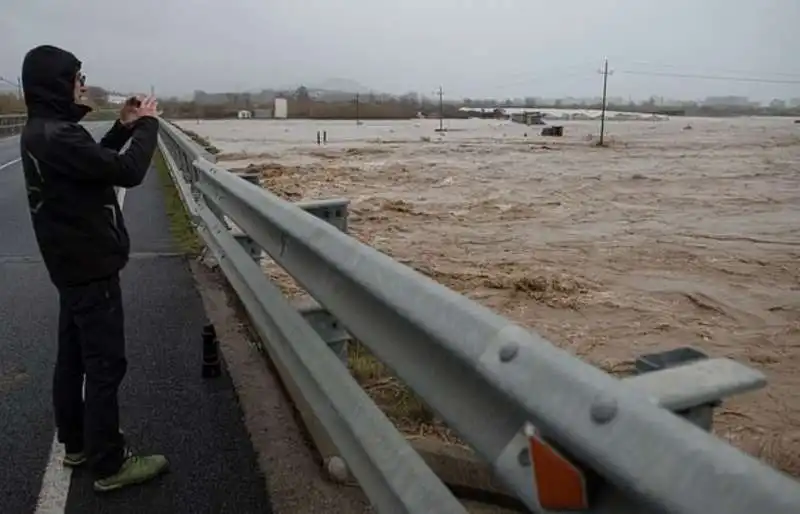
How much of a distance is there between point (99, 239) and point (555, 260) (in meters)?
7.42

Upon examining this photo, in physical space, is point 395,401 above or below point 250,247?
below

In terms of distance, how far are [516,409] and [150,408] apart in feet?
10.7

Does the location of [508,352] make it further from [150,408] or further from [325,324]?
[150,408]

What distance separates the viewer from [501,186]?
20016 millimetres

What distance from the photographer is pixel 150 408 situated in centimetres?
421

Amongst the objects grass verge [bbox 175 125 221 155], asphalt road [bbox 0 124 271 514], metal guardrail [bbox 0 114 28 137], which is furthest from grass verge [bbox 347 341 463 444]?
metal guardrail [bbox 0 114 28 137]

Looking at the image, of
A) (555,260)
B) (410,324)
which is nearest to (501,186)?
(555,260)

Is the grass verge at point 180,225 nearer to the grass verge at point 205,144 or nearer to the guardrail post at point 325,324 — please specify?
the grass verge at point 205,144

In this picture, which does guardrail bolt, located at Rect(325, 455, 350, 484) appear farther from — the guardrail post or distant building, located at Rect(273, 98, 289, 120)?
distant building, located at Rect(273, 98, 289, 120)

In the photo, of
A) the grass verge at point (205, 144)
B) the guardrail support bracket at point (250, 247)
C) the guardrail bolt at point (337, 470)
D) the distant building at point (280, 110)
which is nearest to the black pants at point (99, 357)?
the guardrail bolt at point (337, 470)

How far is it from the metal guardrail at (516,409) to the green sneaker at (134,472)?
103 centimetres

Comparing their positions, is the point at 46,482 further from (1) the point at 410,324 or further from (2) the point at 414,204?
(2) the point at 414,204

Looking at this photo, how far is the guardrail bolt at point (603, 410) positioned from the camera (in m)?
1.08

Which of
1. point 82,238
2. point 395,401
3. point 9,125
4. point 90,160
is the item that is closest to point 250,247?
point 395,401
